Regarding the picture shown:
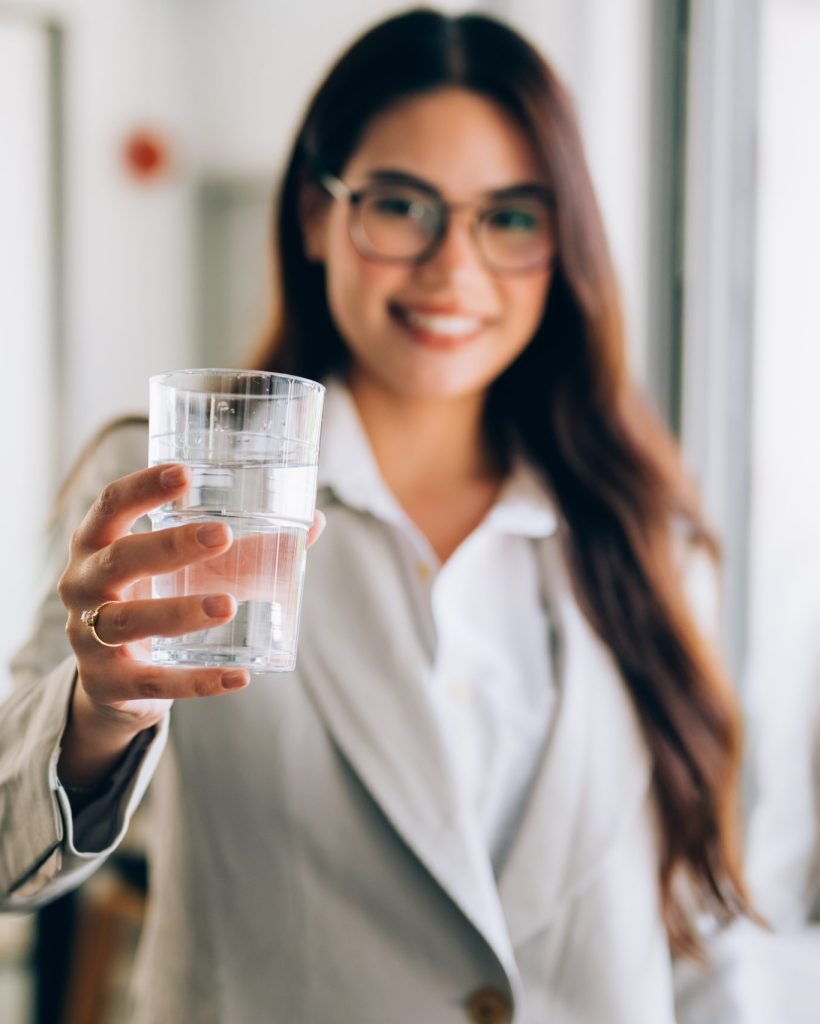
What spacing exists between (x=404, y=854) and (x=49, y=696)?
1.38ft

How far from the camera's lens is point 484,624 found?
1396mm

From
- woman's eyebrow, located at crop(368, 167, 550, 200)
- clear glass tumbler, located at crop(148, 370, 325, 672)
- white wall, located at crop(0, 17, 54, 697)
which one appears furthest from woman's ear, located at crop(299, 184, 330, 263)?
white wall, located at crop(0, 17, 54, 697)

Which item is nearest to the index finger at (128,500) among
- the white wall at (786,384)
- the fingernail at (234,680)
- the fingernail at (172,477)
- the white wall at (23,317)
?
the fingernail at (172,477)

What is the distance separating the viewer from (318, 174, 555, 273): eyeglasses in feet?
4.42

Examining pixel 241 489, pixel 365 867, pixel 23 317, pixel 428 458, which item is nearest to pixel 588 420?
pixel 428 458

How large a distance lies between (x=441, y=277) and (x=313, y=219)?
0.78 ft

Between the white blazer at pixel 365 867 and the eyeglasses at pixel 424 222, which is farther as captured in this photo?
the eyeglasses at pixel 424 222

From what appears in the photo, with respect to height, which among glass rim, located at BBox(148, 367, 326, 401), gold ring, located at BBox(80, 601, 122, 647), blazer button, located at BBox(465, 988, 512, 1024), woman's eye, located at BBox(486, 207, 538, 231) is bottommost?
blazer button, located at BBox(465, 988, 512, 1024)

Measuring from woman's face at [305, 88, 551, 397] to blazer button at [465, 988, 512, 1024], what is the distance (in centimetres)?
62

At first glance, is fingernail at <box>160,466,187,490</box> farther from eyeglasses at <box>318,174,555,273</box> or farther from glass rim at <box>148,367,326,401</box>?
eyeglasses at <box>318,174,555,273</box>

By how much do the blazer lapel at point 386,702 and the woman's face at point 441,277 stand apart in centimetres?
19

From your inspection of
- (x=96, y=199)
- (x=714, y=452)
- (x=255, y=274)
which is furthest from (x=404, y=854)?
(x=255, y=274)

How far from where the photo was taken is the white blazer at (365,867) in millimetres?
1198

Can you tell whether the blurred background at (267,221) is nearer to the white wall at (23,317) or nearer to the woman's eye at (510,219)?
the white wall at (23,317)
